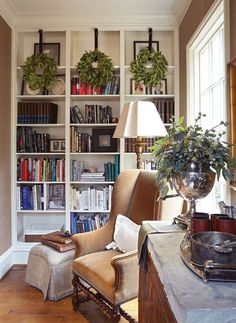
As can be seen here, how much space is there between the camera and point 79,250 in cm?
226

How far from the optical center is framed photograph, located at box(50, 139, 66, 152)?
3.34 m

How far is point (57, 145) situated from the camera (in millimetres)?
3359

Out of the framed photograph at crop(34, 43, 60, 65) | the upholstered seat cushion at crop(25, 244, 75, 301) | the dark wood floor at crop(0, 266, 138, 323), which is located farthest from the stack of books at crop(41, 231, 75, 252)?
the framed photograph at crop(34, 43, 60, 65)

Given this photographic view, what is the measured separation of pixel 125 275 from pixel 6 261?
5.93ft

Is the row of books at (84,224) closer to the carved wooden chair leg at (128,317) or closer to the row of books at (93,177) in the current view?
the row of books at (93,177)

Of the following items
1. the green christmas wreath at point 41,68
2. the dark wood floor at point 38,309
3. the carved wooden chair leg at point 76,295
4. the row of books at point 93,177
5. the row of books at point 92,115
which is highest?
the green christmas wreath at point 41,68

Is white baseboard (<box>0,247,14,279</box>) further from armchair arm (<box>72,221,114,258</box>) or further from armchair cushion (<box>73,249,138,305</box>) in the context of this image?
armchair cushion (<box>73,249,138,305</box>)

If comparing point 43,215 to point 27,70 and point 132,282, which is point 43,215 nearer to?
point 27,70

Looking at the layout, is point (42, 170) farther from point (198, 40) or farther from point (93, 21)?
point (198, 40)

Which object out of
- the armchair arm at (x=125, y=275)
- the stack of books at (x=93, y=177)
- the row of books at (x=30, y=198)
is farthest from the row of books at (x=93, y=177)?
the armchair arm at (x=125, y=275)

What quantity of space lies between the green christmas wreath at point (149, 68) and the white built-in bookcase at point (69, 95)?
148 mm

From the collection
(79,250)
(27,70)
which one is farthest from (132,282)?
(27,70)

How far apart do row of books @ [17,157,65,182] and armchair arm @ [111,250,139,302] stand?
165cm

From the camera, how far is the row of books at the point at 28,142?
3262 millimetres
